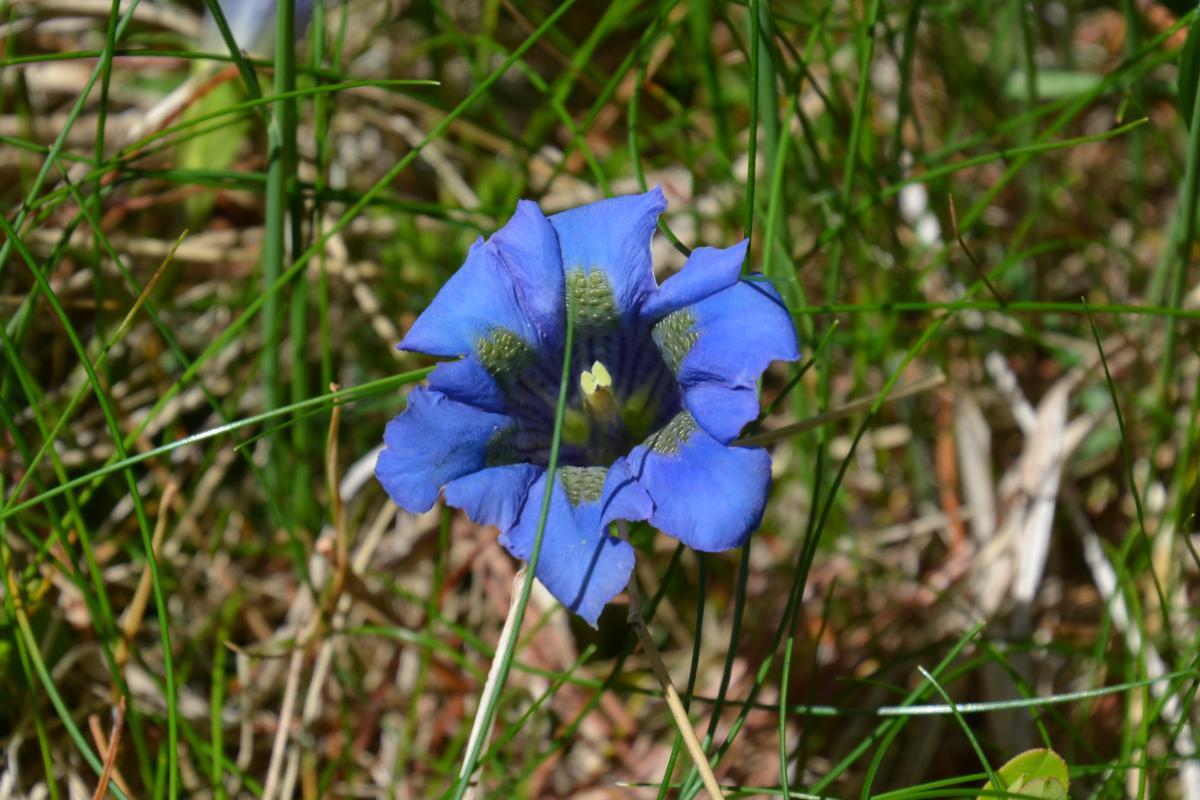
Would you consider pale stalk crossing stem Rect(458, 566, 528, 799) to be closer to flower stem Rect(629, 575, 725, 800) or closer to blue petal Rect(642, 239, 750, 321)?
flower stem Rect(629, 575, 725, 800)

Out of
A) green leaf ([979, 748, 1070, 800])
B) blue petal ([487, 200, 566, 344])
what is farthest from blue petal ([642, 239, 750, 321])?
green leaf ([979, 748, 1070, 800])

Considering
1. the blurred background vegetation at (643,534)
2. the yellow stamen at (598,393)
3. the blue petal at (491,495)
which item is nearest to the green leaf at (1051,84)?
the blurred background vegetation at (643,534)

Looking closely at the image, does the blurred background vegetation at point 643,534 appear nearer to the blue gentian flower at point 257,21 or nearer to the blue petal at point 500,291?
the blue gentian flower at point 257,21

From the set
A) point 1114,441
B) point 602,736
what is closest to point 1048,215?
point 1114,441

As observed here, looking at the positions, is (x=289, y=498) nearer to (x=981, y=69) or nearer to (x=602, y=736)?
(x=602, y=736)

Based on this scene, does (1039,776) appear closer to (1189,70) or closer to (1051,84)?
(1189,70)
